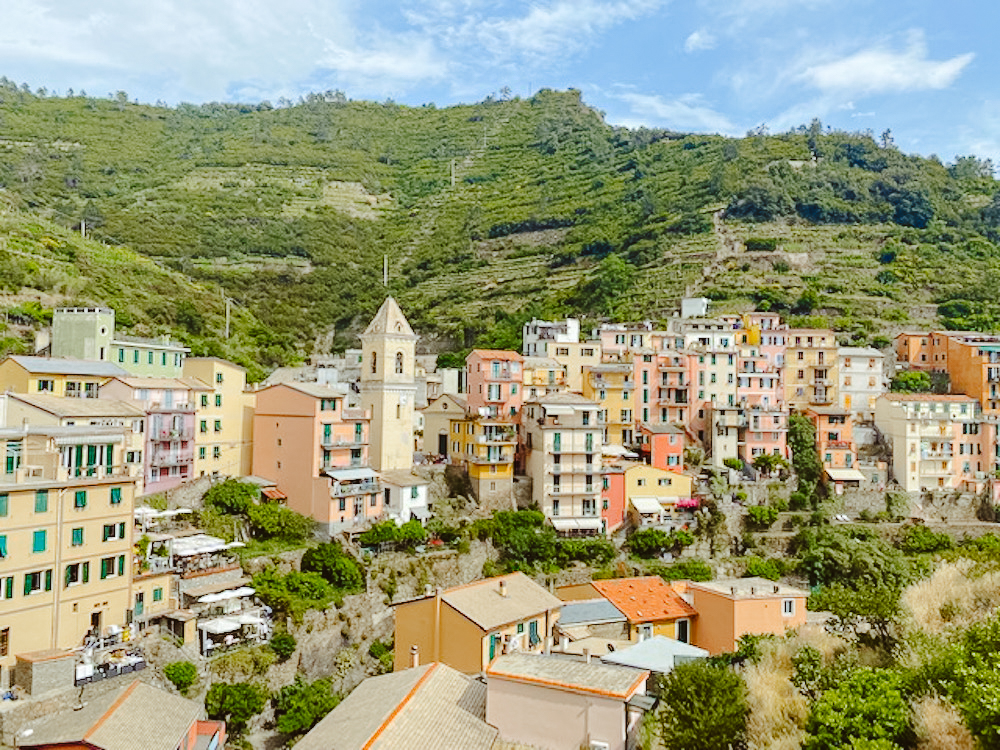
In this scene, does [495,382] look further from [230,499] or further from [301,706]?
[301,706]

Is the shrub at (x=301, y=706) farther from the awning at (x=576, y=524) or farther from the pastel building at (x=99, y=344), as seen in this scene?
the pastel building at (x=99, y=344)

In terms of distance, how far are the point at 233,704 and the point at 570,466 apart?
21575 millimetres

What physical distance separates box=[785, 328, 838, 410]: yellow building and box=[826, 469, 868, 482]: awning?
7.98 meters

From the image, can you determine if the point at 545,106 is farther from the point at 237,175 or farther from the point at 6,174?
the point at 6,174

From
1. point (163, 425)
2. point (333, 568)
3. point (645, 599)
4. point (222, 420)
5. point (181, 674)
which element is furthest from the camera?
point (222, 420)

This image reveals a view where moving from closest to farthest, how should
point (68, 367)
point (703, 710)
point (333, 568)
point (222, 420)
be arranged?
1. point (703, 710)
2. point (333, 568)
3. point (68, 367)
4. point (222, 420)

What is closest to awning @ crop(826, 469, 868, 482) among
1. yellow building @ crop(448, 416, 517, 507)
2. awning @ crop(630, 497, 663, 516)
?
awning @ crop(630, 497, 663, 516)

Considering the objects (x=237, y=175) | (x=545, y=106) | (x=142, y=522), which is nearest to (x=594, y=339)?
(x=142, y=522)

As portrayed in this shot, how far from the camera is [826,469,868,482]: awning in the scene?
47.7 metres

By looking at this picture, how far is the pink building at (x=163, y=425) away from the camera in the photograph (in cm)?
3406

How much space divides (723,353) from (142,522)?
3635cm

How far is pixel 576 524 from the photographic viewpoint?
40.7 meters

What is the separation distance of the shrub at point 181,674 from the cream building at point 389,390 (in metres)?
17.0

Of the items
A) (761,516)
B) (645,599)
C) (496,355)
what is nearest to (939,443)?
(761,516)
